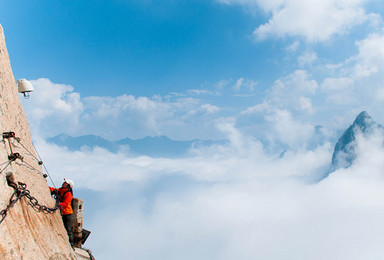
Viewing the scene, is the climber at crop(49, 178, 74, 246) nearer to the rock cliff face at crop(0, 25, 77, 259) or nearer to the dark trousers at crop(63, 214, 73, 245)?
the dark trousers at crop(63, 214, 73, 245)

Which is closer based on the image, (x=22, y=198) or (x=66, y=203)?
(x=22, y=198)

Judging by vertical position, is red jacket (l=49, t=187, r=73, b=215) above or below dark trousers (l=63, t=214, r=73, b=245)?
above

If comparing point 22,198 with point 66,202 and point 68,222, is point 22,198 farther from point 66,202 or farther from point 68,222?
point 68,222

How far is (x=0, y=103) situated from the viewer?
429 inches

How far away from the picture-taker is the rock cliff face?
8836 mm

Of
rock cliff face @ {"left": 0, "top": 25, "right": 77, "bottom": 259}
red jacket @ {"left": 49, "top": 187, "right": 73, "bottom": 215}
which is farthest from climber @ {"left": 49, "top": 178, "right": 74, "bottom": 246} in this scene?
rock cliff face @ {"left": 0, "top": 25, "right": 77, "bottom": 259}

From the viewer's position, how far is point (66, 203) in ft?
51.5

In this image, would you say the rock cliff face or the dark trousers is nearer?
the rock cliff face

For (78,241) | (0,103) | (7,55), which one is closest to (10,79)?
(7,55)

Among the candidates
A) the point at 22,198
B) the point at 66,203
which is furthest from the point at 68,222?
the point at 22,198

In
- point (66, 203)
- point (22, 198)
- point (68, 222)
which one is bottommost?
point (22, 198)

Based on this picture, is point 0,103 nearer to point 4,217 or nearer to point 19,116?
point 19,116

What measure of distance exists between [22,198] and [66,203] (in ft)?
17.6

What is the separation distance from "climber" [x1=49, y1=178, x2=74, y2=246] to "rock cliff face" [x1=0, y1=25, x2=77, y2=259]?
0.68 metres
